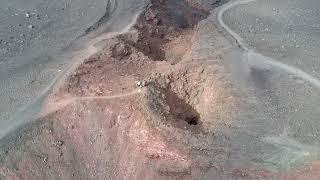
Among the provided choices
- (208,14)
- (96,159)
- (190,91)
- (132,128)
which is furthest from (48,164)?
(208,14)

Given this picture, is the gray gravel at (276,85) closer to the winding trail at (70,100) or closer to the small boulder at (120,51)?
the winding trail at (70,100)

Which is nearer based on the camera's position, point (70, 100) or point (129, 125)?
point (129, 125)

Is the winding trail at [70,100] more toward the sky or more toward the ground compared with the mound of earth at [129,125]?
more toward the sky

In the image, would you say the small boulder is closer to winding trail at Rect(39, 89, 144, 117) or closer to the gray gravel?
winding trail at Rect(39, 89, 144, 117)

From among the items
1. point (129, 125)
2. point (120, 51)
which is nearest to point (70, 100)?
point (129, 125)

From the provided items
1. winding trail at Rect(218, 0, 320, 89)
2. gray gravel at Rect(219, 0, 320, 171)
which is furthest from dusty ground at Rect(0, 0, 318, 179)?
winding trail at Rect(218, 0, 320, 89)

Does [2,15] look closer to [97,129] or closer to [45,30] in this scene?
[45,30]

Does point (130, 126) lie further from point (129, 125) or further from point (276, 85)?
point (276, 85)

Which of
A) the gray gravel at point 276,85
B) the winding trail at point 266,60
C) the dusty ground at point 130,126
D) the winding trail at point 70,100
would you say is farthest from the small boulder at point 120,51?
the winding trail at point 266,60
